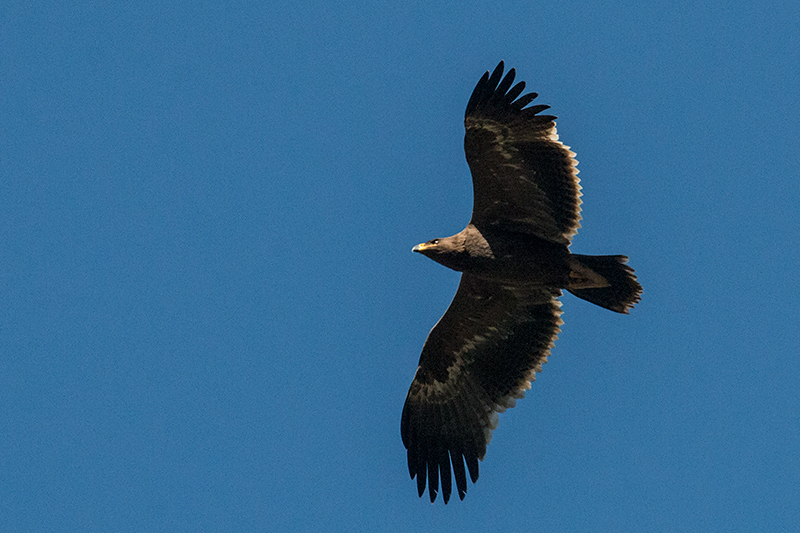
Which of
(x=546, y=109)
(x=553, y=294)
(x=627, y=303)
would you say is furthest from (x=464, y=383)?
(x=546, y=109)

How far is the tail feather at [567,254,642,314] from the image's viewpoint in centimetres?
1189

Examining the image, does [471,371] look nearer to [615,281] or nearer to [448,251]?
[448,251]

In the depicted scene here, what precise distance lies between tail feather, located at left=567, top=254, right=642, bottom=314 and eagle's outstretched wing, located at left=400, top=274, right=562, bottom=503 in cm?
85

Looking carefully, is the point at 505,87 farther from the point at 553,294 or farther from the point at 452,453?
the point at 452,453

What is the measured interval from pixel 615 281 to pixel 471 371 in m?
2.33

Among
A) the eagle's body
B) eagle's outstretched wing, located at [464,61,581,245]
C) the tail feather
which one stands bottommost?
the tail feather

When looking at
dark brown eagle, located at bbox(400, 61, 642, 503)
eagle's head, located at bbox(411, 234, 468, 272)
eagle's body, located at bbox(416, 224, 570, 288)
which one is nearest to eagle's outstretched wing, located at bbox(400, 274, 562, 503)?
dark brown eagle, located at bbox(400, 61, 642, 503)

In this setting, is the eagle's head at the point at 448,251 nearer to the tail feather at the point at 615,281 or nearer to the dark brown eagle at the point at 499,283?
the dark brown eagle at the point at 499,283

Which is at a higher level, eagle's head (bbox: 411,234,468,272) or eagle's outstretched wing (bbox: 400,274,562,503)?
eagle's head (bbox: 411,234,468,272)

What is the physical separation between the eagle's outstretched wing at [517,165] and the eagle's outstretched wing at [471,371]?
0.99 metres

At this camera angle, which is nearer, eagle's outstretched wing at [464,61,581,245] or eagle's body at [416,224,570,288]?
eagle's outstretched wing at [464,61,581,245]

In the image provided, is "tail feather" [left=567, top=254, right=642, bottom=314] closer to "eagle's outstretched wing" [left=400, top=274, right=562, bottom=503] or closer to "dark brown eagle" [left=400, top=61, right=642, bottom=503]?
"dark brown eagle" [left=400, top=61, right=642, bottom=503]

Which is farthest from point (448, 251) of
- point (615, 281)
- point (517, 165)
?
point (615, 281)

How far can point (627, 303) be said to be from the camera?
12.0 meters
